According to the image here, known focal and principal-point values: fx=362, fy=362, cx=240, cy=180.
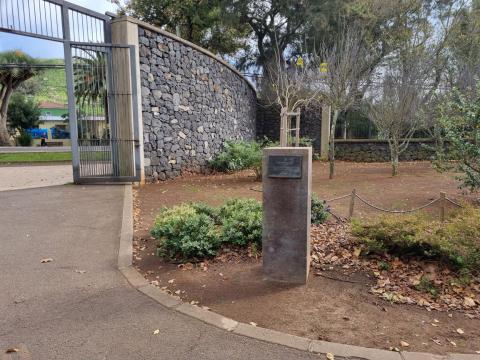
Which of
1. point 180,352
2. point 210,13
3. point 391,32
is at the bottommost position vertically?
point 180,352

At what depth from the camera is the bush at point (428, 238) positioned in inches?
139

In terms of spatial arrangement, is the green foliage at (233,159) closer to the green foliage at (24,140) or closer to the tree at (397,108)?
the tree at (397,108)

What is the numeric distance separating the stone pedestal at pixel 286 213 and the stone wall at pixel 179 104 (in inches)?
267

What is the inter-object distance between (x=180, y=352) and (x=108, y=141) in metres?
7.50

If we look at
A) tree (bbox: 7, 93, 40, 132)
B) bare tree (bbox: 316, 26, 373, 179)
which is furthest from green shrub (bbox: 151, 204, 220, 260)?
tree (bbox: 7, 93, 40, 132)

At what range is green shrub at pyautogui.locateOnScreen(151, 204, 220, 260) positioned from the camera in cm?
418

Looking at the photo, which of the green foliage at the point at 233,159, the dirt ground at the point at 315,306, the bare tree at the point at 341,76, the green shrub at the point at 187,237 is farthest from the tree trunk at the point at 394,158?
the green shrub at the point at 187,237

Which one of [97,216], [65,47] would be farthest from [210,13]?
[97,216]

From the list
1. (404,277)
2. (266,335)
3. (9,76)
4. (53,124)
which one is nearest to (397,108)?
(404,277)

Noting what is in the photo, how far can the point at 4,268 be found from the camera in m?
4.06

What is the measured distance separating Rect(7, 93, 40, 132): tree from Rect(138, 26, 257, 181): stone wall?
32.5 m

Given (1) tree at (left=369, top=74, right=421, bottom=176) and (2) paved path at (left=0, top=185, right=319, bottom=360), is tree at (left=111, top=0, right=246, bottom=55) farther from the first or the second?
(2) paved path at (left=0, top=185, right=319, bottom=360)

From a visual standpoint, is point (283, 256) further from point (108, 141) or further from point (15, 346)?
point (108, 141)

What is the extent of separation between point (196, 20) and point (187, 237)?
56.5 feet
